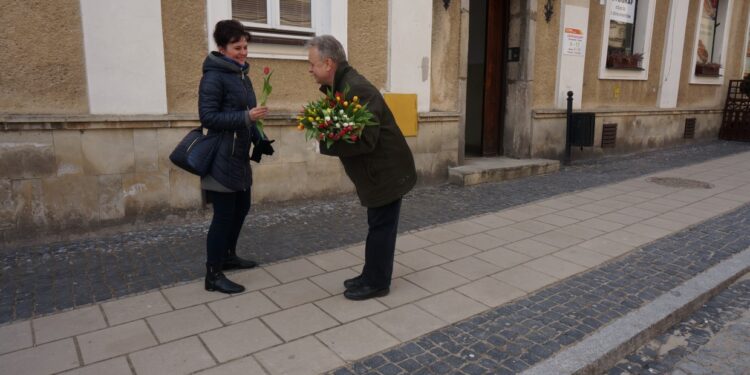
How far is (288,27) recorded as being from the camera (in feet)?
20.4

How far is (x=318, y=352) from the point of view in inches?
116

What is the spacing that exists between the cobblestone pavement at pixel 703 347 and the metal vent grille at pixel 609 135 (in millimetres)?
7052

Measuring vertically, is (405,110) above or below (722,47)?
below

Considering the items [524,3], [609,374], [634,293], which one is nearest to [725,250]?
[634,293]

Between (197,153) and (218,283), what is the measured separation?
96 cm

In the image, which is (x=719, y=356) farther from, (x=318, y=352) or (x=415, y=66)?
(x=415, y=66)

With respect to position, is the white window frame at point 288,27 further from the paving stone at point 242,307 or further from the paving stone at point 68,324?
the paving stone at point 68,324

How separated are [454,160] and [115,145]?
189 inches

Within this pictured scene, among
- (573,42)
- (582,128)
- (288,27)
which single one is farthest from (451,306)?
(573,42)

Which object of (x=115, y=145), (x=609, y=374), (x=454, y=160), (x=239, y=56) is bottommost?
(x=609, y=374)

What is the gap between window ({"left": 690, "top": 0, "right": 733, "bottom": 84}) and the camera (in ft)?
41.6

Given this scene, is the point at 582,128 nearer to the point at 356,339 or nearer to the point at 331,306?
the point at 331,306

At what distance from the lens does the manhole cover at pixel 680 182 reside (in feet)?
25.8

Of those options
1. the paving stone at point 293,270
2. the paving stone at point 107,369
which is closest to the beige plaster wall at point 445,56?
the paving stone at point 293,270
